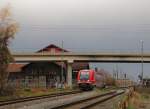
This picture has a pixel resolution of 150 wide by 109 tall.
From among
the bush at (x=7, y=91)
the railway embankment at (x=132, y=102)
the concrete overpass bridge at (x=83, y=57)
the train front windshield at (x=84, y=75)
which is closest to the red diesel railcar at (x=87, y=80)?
the train front windshield at (x=84, y=75)

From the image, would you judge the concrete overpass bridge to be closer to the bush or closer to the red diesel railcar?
the red diesel railcar

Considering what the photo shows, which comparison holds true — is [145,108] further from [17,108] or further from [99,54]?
[99,54]

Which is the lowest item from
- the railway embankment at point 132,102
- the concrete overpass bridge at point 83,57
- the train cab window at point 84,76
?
the railway embankment at point 132,102

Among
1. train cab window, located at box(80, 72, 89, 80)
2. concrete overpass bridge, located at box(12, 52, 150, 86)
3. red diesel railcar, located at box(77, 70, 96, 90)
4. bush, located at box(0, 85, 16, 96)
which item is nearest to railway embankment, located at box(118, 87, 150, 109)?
bush, located at box(0, 85, 16, 96)

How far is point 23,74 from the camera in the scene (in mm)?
121312

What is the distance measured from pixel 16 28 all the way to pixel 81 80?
19.9 meters

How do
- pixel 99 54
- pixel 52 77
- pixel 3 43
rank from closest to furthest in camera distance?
pixel 3 43 → pixel 99 54 → pixel 52 77

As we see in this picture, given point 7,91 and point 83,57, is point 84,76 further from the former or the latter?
point 83,57

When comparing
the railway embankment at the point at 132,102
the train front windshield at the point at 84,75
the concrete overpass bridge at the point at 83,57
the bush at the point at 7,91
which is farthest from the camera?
the concrete overpass bridge at the point at 83,57

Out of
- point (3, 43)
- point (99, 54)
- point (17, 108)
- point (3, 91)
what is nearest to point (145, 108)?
point (17, 108)

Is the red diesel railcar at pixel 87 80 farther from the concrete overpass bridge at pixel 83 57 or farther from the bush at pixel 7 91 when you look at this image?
the concrete overpass bridge at pixel 83 57

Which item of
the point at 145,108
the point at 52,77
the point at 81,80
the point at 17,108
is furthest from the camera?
the point at 52,77

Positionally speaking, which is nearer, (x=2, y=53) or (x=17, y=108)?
(x=17, y=108)

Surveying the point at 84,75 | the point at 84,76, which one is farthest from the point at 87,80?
the point at 84,75
